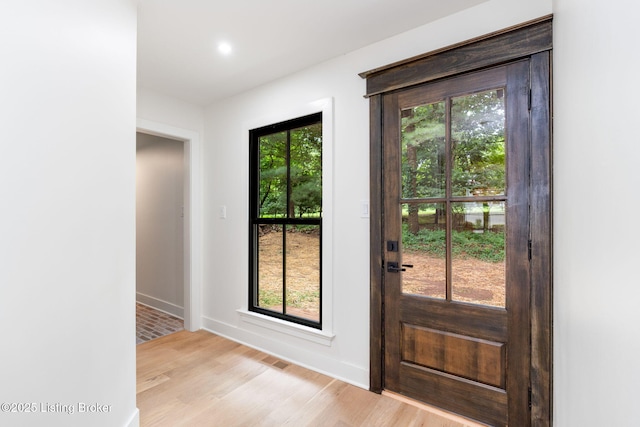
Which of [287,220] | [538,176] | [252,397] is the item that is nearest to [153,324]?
[252,397]

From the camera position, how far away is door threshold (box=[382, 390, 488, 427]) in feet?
5.43

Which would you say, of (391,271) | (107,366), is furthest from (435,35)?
(107,366)

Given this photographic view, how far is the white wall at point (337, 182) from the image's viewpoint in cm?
184

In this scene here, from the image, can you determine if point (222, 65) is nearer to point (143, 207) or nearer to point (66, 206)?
point (66, 206)

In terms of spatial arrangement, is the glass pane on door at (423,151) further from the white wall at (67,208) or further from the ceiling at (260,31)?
the white wall at (67,208)

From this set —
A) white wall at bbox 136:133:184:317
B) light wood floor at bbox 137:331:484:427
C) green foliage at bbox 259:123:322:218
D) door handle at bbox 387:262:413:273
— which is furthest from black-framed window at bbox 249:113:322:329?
white wall at bbox 136:133:184:317

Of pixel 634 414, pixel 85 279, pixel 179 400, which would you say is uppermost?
pixel 634 414

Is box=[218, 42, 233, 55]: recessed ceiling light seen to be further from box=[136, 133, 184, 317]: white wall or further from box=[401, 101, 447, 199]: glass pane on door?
box=[136, 133, 184, 317]: white wall

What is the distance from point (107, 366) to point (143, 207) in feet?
10.6

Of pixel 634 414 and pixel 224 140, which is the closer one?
pixel 634 414

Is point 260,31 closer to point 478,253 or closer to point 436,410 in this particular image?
point 478,253

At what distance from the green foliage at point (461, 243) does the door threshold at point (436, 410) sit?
0.91 metres

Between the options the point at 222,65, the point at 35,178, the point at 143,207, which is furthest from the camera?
the point at 143,207

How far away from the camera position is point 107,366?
4.39 feet
